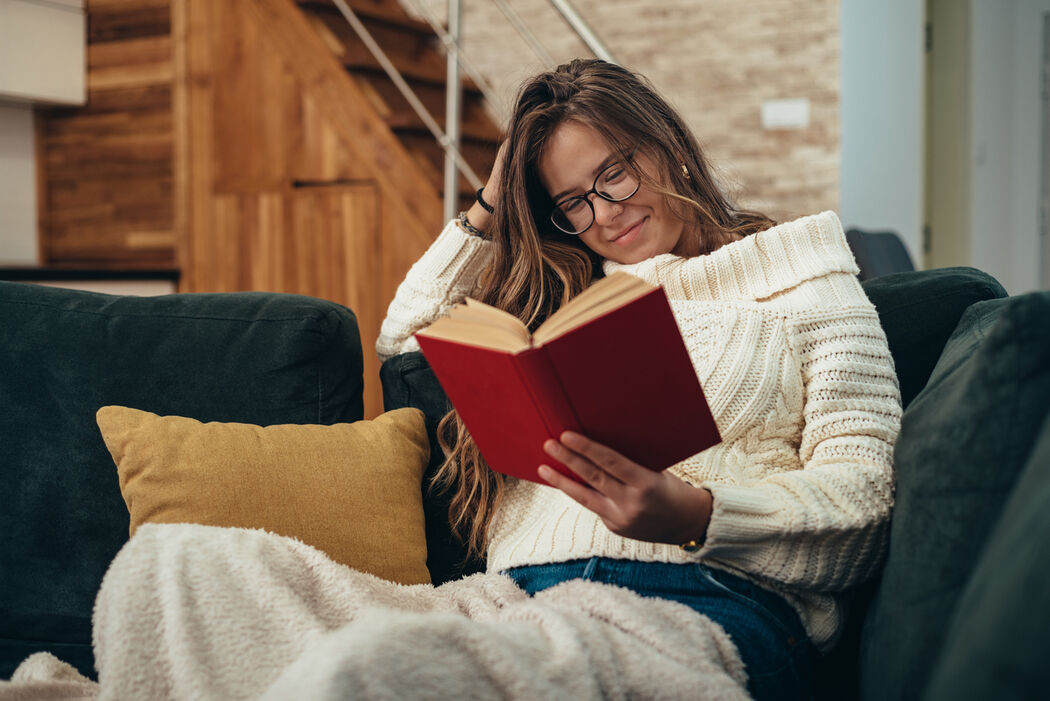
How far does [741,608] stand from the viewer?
42.9 inches

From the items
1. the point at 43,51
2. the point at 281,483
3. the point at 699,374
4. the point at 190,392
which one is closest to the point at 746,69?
the point at 43,51

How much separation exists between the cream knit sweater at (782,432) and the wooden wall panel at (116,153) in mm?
3193

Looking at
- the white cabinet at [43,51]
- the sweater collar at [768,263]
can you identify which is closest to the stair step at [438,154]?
the white cabinet at [43,51]

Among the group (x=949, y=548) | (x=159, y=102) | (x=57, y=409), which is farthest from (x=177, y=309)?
(x=159, y=102)

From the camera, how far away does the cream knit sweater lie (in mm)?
1092

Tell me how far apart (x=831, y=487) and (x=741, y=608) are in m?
0.18

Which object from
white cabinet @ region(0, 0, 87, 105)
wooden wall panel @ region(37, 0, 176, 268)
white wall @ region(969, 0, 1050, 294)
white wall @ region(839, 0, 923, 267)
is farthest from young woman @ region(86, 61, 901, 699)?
white wall @ region(969, 0, 1050, 294)

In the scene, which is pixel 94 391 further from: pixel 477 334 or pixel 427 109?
pixel 427 109

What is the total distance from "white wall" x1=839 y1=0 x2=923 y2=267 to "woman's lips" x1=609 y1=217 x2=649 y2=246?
10.5 ft

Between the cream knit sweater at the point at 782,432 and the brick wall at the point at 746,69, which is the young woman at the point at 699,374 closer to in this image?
the cream knit sweater at the point at 782,432

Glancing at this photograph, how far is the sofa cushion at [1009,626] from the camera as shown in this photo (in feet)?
1.83

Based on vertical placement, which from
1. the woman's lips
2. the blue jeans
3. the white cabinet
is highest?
the white cabinet

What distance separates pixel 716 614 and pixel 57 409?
108 cm

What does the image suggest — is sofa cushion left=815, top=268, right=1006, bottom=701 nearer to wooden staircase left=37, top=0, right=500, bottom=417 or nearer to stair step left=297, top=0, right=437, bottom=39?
wooden staircase left=37, top=0, right=500, bottom=417
